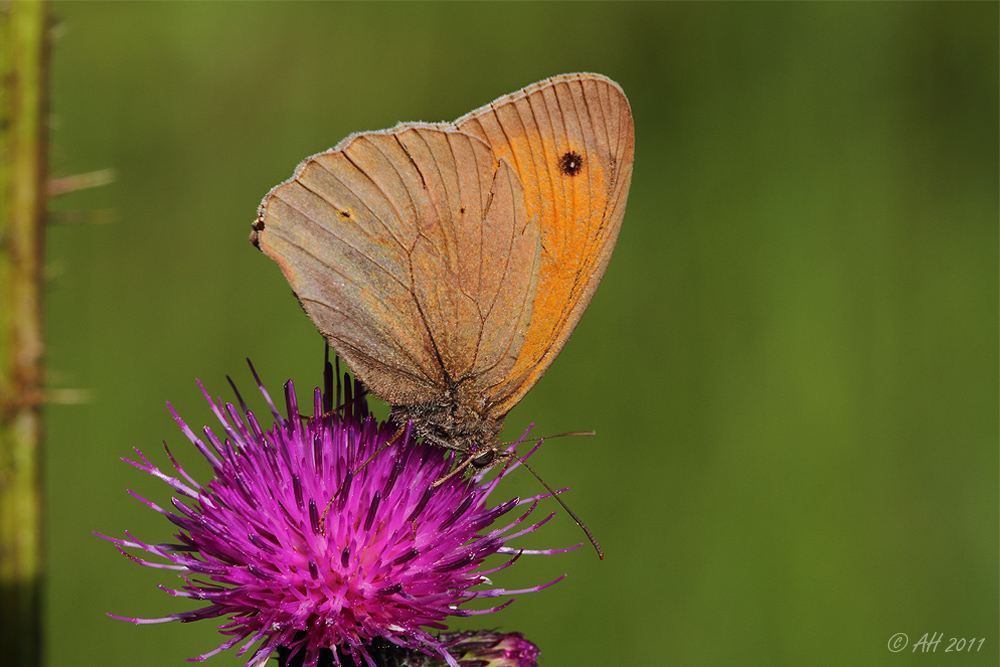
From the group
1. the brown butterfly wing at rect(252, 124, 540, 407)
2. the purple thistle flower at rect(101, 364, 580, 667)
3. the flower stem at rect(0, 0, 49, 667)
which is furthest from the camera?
the flower stem at rect(0, 0, 49, 667)

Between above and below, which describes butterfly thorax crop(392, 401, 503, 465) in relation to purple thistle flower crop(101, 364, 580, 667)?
above

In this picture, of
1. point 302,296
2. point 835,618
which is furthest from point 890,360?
point 302,296

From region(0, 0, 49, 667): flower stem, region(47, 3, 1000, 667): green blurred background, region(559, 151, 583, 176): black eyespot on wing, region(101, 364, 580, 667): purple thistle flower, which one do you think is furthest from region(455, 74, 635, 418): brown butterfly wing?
region(47, 3, 1000, 667): green blurred background

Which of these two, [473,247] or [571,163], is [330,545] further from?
[571,163]

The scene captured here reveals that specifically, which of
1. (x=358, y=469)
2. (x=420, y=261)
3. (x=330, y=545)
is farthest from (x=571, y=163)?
(x=330, y=545)

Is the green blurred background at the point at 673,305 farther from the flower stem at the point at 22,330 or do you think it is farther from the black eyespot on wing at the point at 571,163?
the black eyespot on wing at the point at 571,163

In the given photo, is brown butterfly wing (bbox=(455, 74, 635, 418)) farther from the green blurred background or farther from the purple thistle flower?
the green blurred background
